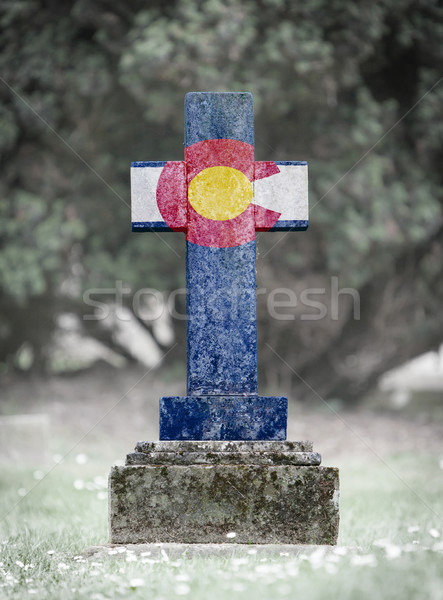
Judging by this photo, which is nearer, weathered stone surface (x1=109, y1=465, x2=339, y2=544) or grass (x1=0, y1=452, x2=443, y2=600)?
grass (x1=0, y1=452, x2=443, y2=600)

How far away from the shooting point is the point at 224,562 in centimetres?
282

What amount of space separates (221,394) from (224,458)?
393 millimetres

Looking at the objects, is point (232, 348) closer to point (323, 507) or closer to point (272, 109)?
point (323, 507)

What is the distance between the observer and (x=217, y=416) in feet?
10.9

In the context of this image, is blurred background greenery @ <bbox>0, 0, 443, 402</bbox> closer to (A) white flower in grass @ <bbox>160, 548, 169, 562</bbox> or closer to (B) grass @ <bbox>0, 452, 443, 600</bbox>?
(B) grass @ <bbox>0, 452, 443, 600</bbox>

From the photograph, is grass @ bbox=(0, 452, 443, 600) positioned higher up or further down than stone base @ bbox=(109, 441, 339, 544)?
further down

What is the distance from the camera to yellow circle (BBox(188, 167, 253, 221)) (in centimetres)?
353

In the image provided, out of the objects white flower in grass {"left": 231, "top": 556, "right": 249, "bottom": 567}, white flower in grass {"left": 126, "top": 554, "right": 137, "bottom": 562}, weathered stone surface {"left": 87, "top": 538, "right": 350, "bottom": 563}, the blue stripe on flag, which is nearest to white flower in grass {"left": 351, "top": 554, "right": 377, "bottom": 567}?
weathered stone surface {"left": 87, "top": 538, "right": 350, "bottom": 563}

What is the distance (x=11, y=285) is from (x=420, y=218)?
17.4 feet

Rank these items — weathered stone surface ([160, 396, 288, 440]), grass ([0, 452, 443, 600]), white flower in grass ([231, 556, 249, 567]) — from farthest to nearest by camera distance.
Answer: weathered stone surface ([160, 396, 288, 440])
white flower in grass ([231, 556, 249, 567])
grass ([0, 452, 443, 600])

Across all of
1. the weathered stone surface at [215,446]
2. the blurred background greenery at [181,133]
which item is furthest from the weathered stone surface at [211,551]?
the blurred background greenery at [181,133]

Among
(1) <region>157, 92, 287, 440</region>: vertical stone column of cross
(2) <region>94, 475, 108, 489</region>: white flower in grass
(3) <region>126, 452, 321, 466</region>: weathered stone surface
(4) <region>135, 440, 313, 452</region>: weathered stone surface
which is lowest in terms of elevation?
(2) <region>94, 475, 108, 489</region>: white flower in grass

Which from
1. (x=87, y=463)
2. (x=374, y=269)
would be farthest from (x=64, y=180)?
(x=374, y=269)

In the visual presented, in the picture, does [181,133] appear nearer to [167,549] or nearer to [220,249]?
[220,249]
